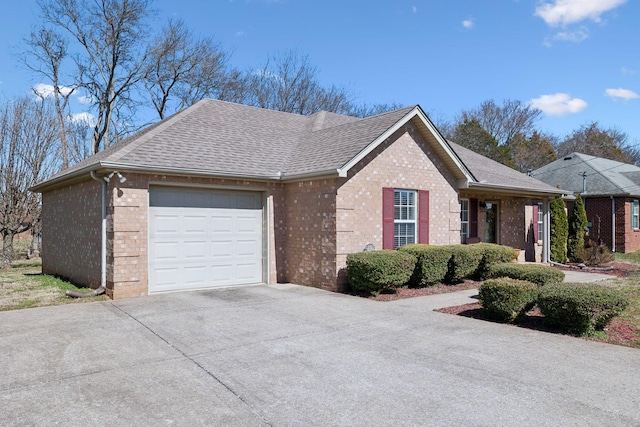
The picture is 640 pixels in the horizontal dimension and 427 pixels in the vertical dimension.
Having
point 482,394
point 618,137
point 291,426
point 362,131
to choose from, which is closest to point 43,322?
point 291,426

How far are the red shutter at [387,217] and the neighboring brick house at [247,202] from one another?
33 millimetres

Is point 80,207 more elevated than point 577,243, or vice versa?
point 80,207

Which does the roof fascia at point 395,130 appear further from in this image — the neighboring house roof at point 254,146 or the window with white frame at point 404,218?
the window with white frame at point 404,218

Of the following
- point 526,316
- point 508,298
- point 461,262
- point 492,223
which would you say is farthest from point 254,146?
point 492,223

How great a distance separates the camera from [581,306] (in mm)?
6594

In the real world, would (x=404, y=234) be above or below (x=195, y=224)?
below

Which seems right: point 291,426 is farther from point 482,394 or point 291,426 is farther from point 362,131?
point 362,131

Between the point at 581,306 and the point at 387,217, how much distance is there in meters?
5.66

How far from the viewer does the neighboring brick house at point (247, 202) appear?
9.98 m

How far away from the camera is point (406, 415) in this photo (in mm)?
3957

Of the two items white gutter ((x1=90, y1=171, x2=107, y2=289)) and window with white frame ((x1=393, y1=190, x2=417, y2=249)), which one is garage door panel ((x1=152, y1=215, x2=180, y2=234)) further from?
window with white frame ((x1=393, y1=190, x2=417, y2=249))

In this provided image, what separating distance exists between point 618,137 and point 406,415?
54908 millimetres

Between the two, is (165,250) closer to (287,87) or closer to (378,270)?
(378,270)

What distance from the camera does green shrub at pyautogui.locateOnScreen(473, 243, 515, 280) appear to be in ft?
41.7
